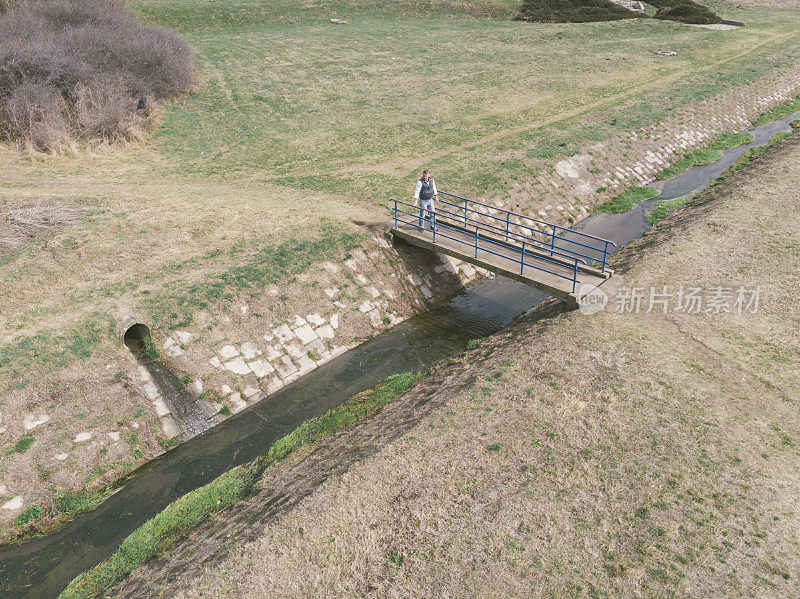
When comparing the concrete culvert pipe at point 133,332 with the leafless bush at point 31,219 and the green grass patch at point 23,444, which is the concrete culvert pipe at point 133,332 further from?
the leafless bush at point 31,219

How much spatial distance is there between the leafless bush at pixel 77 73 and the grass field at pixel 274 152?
1.57 metres

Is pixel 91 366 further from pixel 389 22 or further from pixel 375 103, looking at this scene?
pixel 389 22

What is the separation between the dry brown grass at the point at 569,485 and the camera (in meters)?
11.7

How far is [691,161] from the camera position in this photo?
37750mm

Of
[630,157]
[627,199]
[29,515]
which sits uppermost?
[630,157]

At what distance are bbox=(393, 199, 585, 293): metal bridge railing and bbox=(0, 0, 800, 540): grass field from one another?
3314 mm

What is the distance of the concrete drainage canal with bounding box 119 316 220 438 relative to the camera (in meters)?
17.9

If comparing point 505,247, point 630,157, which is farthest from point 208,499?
point 630,157

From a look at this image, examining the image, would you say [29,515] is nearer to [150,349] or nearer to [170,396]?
[170,396]

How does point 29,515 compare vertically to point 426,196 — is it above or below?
below

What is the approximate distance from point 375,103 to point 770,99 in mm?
34726

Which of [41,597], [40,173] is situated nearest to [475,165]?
[40,173]

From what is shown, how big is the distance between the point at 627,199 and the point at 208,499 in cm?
2777

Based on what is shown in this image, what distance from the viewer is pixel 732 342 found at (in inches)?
707
